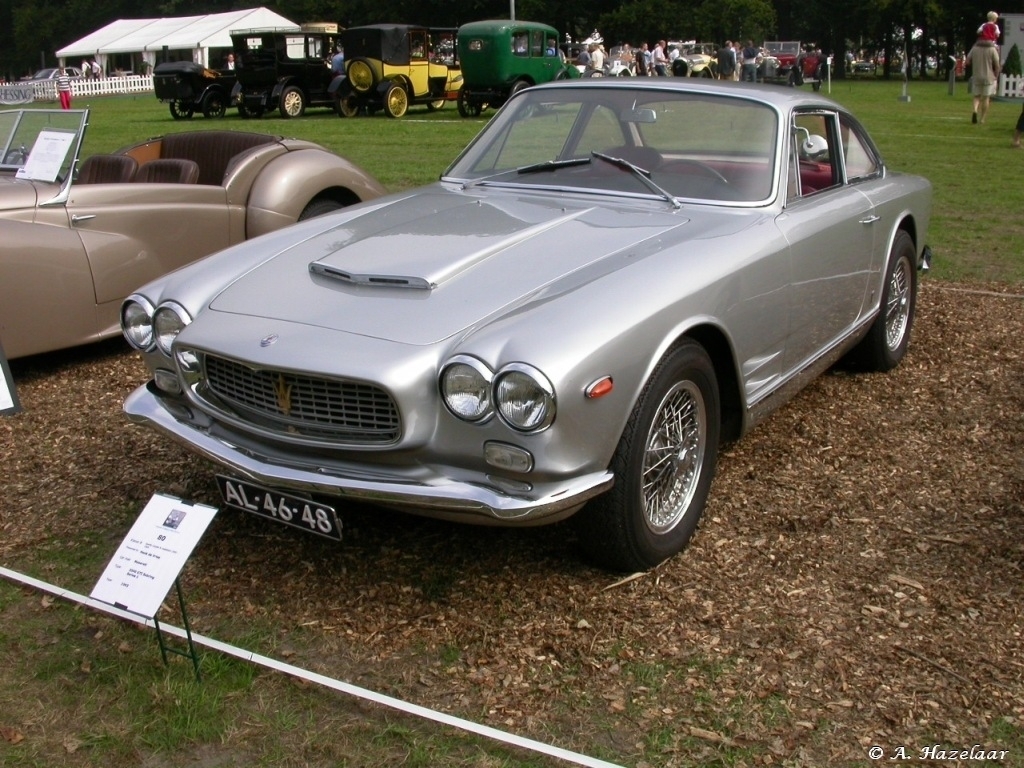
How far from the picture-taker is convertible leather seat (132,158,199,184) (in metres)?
6.39

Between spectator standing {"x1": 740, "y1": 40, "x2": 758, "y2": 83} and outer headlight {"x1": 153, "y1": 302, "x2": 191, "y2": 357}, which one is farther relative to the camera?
spectator standing {"x1": 740, "y1": 40, "x2": 758, "y2": 83}

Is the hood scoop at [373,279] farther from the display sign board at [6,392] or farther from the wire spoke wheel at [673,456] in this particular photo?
the display sign board at [6,392]

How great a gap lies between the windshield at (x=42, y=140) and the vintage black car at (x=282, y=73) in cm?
1817

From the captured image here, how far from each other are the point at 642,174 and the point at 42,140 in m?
3.62

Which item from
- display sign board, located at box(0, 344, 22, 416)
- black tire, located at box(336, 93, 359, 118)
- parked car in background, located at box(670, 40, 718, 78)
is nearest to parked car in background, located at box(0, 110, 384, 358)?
display sign board, located at box(0, 344, 22, 416)

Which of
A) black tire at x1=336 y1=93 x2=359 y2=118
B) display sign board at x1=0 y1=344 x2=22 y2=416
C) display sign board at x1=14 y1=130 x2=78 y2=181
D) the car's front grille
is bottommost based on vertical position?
display sign board at x1=0 y1=344 x2=22 y2=416

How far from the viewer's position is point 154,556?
2902 millimetres

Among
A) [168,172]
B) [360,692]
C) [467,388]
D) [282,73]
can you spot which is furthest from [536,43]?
[360,692]

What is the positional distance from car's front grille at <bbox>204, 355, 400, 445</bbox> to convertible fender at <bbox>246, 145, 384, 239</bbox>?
10.1 feet

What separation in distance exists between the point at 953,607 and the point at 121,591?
243 centimetres

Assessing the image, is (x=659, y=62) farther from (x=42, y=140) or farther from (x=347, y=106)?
(x=42, y=140)

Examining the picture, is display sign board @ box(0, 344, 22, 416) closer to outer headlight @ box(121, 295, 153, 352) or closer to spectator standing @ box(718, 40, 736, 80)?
outer headlight @ box(121, 295, 153, 352)

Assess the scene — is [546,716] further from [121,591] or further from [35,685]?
[35,685]

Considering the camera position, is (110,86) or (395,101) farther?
(110,86)
